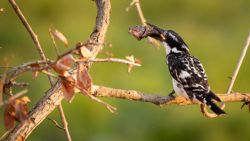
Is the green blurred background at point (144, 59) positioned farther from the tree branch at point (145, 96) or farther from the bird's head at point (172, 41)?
the tree branch at point (145, 96)

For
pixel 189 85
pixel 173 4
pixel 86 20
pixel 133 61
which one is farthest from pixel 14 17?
pixel 133 61

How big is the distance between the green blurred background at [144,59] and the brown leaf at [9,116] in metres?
3.37

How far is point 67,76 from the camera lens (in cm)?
238

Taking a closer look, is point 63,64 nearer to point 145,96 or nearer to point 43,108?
point 43,108

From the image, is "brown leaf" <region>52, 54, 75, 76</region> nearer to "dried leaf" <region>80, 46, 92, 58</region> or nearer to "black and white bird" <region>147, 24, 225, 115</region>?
"dried leaf" <region>80, 46, 92, 58</region>

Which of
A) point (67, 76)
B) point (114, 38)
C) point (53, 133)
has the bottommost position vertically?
point (67, 76)

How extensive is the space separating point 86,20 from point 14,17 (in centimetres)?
73

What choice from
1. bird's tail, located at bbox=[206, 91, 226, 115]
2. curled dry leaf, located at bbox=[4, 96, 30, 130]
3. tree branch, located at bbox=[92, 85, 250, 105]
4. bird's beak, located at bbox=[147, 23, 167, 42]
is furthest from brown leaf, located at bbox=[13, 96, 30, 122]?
bird's tail, located at bbox=[206, 91, 226, 115]

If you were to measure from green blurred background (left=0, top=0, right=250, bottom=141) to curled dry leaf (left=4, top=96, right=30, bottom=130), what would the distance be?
338 cm

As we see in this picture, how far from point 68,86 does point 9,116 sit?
195 mm

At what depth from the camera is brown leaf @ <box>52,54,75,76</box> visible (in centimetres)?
230

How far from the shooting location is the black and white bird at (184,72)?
3.81m

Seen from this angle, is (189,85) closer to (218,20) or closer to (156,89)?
(156,89)

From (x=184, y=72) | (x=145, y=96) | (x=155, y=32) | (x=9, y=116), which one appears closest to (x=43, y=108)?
(x=9, y=116)
